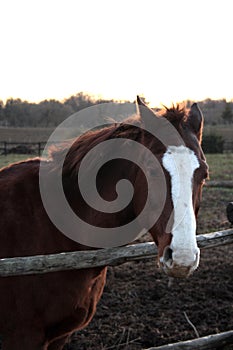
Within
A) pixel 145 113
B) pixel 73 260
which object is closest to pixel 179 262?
pixel 73 260

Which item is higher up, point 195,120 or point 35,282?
point 195,120

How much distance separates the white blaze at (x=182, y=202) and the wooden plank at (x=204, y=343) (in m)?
1.60

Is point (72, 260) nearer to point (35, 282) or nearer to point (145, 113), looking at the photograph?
point (35, 282)

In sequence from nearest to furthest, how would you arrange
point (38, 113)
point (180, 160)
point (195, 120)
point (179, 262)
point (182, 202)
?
point (179, 262)
point (182, 202)
point (180, 160)
point (195, 120)
point (38, 113)

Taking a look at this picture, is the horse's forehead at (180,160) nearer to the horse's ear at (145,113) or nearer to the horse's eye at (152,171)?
the horse's eye at (152,171)

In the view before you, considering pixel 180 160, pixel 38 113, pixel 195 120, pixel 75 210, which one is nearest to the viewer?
pixel 180 160

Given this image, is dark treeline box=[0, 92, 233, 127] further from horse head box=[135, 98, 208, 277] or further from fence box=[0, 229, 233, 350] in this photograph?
horse head box=[135, 98, 208, 277]

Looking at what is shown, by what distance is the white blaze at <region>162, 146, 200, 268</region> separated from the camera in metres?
2.20

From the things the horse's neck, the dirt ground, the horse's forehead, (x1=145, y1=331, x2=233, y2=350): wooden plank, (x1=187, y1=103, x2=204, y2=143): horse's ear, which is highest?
(x1=187, y1=103, x2=204, y2=143): horse's ear

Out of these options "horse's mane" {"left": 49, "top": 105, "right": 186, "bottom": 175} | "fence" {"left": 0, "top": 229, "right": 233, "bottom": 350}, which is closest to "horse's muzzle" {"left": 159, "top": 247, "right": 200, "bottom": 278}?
"fence" {"left": 0, "top": 229, "right": 233, "bottom": 350}

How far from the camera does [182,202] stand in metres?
2.31

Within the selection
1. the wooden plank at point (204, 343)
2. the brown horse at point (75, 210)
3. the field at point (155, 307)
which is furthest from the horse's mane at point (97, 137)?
the field at point (155, 307)

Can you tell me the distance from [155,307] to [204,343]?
59.0 inches

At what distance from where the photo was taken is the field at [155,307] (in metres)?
4.41
